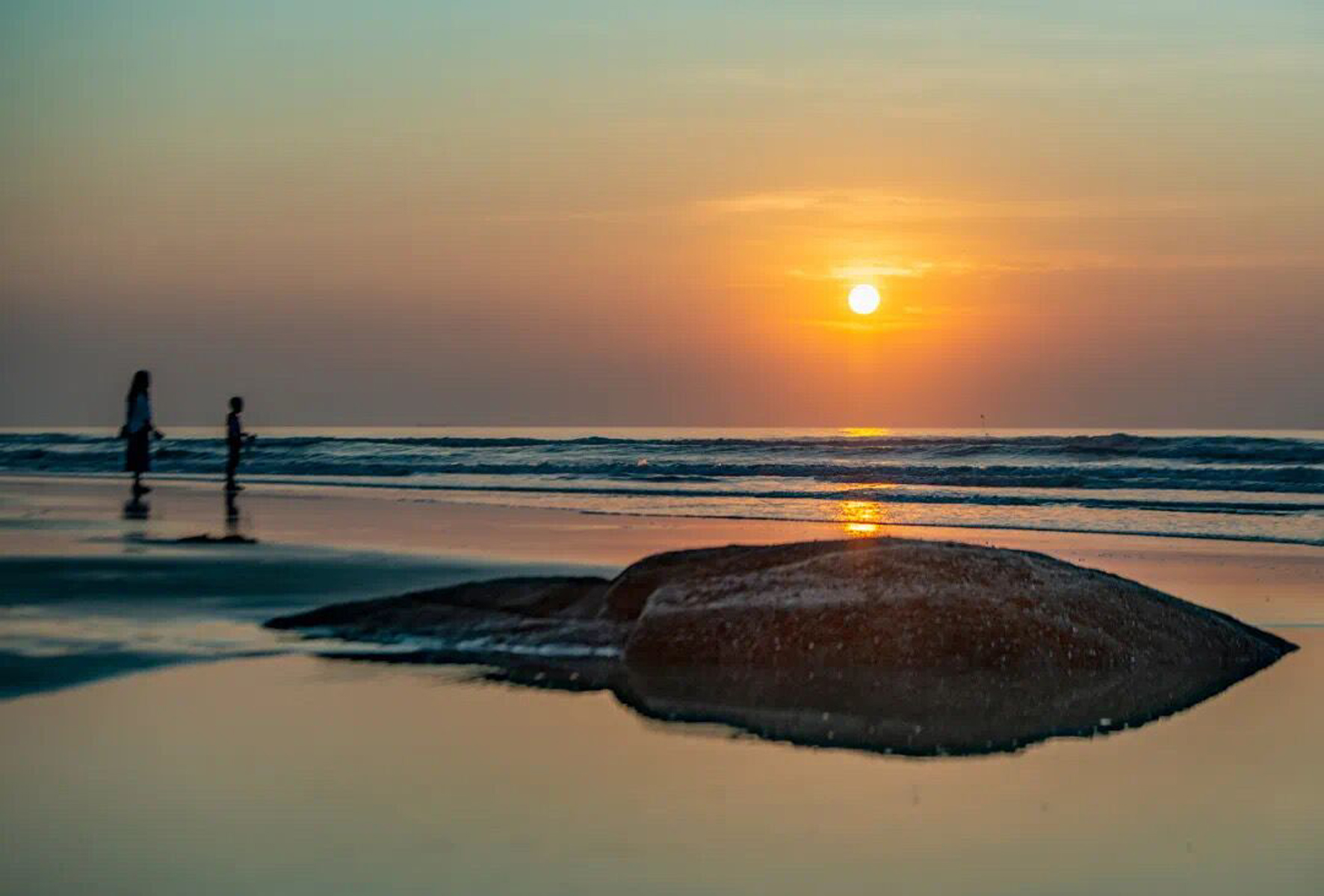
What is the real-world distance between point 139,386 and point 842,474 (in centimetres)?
2060

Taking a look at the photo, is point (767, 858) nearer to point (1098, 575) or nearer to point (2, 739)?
point (2, 739)

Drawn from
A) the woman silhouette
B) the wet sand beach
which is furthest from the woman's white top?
the wet sand beach

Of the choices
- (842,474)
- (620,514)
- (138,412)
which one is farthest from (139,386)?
(842,474)

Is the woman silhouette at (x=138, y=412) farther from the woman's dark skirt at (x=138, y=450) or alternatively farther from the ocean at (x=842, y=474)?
the ocean at (x=842, y=474)

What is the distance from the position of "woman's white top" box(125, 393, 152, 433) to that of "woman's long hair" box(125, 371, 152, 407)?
0.23 ft

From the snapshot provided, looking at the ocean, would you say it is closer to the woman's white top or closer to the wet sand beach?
the woman's white top

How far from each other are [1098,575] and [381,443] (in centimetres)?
5598

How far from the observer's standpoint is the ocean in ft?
88.6

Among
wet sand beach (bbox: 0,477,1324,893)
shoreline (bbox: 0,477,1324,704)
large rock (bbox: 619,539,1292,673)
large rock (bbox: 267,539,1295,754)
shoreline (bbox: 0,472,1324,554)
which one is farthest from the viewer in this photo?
shoreline (bbox: 0,472,1324,554)

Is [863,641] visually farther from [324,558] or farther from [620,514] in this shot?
[620,514]

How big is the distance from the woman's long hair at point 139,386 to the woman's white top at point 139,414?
0.07 meters

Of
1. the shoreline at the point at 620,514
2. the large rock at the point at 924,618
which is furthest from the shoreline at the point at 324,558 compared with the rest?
the large rock at the point at 924,618

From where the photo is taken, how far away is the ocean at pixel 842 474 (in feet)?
88.6

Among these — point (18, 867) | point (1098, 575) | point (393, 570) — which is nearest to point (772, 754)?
point (18, 867)
